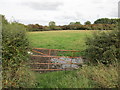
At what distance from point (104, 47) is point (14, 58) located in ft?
12.9

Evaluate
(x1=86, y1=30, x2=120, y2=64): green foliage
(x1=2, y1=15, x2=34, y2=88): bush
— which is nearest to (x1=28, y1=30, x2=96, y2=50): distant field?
(x1=86, y1=30, x2=120, y2=64): green foliage

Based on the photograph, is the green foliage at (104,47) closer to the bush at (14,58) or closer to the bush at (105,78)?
the bush at (105,78)

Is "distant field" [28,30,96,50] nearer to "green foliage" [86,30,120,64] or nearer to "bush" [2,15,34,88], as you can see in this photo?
"green foliage" [86,30,120,64]

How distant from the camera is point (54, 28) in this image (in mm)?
28469

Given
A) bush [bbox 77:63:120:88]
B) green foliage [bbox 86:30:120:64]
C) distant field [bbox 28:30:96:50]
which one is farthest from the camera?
distant field [bbox 28:30:96:50]

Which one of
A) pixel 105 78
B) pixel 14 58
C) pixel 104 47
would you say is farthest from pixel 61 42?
Answer: pixel 105 78

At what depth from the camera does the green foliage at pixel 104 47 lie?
18.8 feet

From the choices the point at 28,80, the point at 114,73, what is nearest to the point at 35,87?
the point at 28,80

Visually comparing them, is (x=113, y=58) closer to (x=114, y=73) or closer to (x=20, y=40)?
(x=114, y=73)

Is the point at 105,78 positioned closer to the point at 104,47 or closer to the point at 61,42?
the point at 104,47

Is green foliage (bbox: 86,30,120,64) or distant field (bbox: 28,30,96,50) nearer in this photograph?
green foliage (bbox: 86,30,120,64)

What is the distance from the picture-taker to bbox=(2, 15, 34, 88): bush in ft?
14.5

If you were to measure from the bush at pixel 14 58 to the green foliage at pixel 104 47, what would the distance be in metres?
3.06

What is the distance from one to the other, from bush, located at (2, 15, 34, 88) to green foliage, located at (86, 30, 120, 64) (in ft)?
10.1
